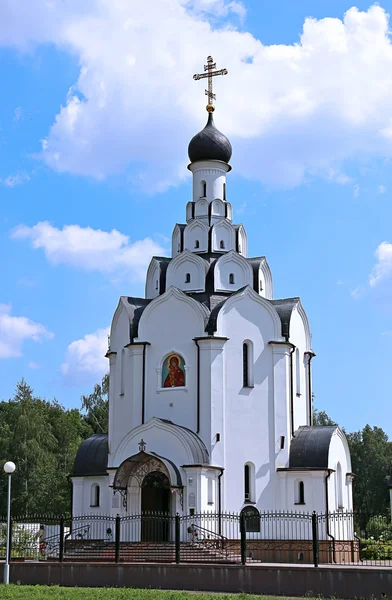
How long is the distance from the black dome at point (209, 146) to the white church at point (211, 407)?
2.96 m

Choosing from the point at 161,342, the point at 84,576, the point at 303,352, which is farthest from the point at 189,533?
the point at 303,352

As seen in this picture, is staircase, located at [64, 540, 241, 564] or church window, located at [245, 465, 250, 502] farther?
church window, located at [245, 465, 250, 502]

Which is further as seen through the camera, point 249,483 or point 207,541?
point 249,483

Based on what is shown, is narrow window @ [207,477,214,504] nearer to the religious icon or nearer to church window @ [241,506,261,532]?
church window @ [241,506,261,532]

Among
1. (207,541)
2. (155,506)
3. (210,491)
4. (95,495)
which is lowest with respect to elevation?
(207,541)

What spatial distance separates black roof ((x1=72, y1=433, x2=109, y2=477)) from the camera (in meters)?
27.9

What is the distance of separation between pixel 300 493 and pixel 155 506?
4549 mm

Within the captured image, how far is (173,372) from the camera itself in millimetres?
26547

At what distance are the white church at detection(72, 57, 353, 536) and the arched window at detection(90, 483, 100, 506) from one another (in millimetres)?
34

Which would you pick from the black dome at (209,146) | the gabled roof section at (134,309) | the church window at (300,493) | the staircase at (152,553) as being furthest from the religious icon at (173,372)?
the black dome at (209,146)

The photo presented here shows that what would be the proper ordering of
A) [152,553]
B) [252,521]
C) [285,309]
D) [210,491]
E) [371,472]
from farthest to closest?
[371,472] < [285,309] < [252,521] < [210,491] < [152,553]

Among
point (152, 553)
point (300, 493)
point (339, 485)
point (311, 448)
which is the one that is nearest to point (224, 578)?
point (152, 553)

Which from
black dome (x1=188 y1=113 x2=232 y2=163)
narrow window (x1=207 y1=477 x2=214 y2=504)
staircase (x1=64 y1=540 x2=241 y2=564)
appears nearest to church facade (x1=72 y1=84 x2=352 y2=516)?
narrow window (x1=207 y1=477 x2=214 y2=504)

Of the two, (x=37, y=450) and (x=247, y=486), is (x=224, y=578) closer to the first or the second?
(x=247, y=486)
